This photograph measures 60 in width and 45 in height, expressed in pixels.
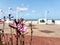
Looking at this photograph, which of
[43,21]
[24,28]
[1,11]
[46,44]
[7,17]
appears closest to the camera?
[24,28]

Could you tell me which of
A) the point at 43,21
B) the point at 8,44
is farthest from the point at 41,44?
the point at 43,21

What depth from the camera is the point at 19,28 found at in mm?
1312

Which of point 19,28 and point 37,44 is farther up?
point 19,28

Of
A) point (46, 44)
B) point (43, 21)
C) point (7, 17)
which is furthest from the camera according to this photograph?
point (43, 21)

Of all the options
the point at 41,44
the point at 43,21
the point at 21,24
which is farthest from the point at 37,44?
the point at 43,21

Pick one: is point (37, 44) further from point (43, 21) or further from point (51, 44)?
point (43, 21)

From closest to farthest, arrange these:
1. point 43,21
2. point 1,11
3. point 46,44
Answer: point 1,11, point 46,44, point 43,21

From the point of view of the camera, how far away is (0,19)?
191 cm

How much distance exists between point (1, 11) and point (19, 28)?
2.04ft

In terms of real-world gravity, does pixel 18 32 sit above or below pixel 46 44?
above

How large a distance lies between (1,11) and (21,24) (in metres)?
0.59

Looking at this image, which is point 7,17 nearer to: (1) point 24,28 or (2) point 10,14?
(2) point 10,14

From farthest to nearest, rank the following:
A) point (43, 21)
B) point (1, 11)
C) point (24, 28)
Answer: point (43, 21)
point (1, 11)
point (24, 28)

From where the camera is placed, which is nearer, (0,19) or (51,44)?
(0,19)
